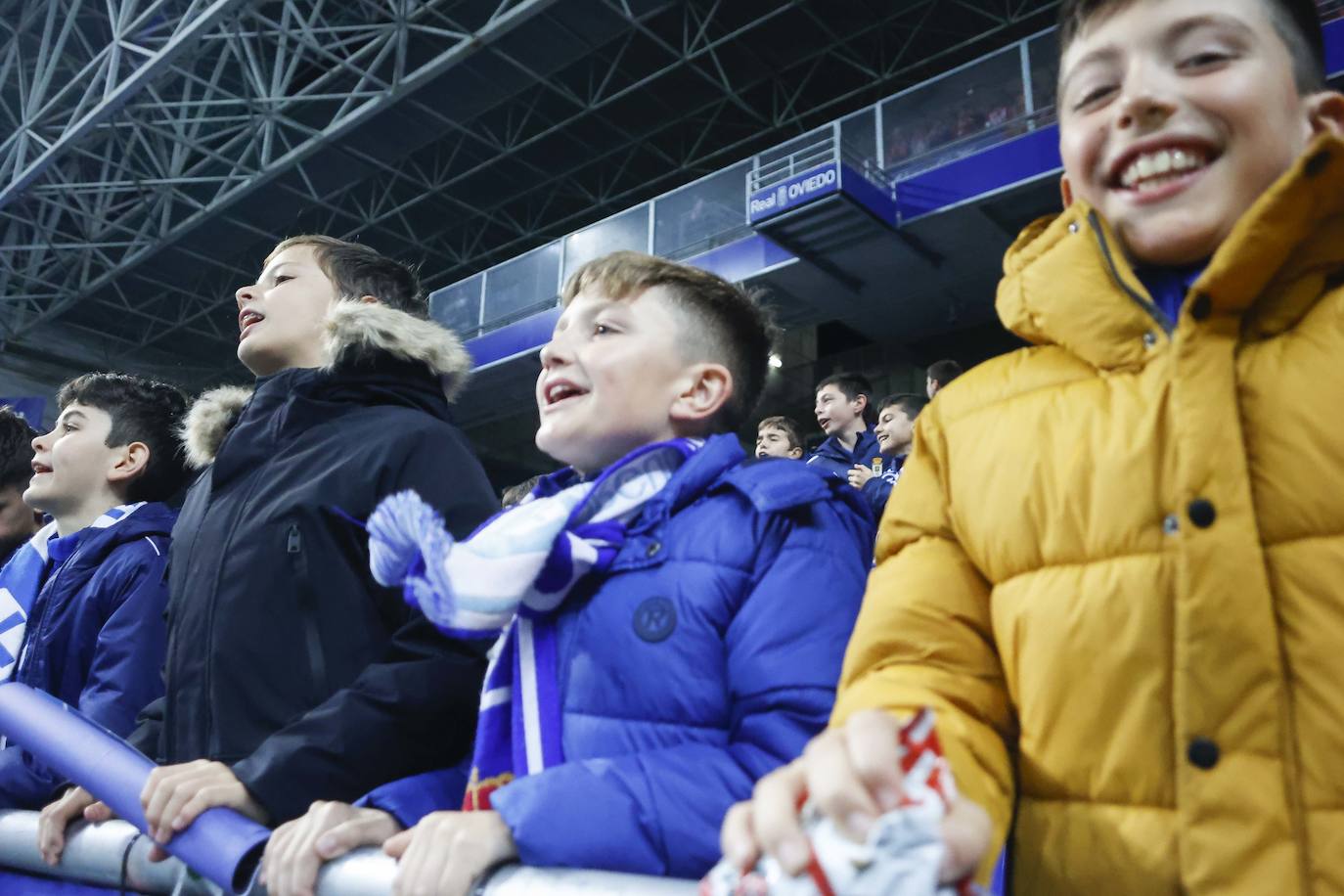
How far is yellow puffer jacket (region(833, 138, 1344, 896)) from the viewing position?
71cm

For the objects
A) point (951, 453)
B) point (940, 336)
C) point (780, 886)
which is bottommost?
point (780, 886)

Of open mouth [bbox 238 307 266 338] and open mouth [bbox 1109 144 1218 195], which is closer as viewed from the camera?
open mouth [bbox 1109 144 1218 195]

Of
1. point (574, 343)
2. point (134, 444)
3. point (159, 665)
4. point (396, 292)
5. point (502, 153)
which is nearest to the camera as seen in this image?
point (574, 343)

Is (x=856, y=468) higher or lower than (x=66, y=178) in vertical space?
lower

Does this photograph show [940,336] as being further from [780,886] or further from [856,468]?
[780,886]

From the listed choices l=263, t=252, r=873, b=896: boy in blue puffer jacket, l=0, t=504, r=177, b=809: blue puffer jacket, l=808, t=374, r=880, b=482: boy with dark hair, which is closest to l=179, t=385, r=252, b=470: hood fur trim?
l=0, t=504, r=177, b=809: blue puffer jacket

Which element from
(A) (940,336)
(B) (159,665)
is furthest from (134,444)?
(A) (940,336)

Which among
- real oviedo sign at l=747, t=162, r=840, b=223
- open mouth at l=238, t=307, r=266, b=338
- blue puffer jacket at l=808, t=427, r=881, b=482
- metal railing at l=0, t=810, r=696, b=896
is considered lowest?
metal railing at l=0, t=810, r=696, b=896

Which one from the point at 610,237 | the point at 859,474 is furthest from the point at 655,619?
the point at 610,237

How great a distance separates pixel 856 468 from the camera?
15.1 feet

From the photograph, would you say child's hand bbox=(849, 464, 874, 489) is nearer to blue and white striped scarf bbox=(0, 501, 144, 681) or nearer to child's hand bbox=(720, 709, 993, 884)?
blue and white striped scarf bbox=(0, 501, 144, 681)

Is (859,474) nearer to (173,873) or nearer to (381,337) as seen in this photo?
(381,337)

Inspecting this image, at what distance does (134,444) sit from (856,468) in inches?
121

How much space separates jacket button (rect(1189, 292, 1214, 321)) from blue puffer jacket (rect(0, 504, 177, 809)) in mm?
1864
